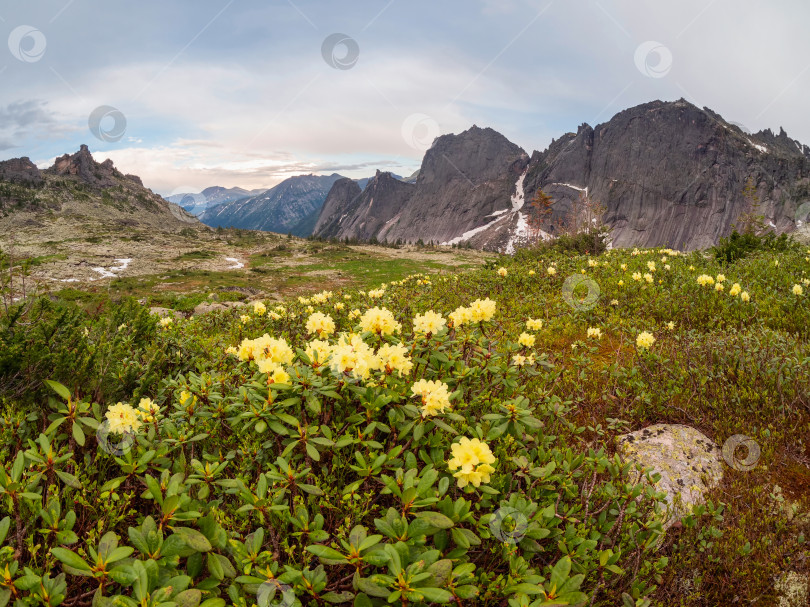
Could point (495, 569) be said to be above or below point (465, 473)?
below

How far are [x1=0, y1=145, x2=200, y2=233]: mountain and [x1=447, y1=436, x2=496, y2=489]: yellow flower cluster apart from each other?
8446cm

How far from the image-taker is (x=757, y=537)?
2779mm

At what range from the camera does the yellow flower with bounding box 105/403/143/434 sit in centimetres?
238

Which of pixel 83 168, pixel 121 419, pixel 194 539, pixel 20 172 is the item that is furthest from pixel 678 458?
pixel 83 168

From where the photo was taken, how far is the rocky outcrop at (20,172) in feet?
341

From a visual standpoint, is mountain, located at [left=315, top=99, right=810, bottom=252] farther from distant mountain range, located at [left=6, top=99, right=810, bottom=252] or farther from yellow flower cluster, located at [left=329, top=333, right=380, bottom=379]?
yellow flower cluster, located at [left=329, top=333, right=380, bottom=379]

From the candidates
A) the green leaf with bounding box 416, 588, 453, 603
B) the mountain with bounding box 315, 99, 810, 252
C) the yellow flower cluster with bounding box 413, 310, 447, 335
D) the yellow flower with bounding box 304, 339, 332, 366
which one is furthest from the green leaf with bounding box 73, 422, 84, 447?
the mountain with bounding box 315, 99, 810, 252

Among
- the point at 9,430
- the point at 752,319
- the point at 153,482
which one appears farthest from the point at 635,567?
the point at 752,319

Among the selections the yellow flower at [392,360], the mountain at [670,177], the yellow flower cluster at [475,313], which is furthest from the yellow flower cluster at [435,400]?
the mountain at [670,177]

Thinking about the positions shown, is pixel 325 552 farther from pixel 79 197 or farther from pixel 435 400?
pixel 79 197

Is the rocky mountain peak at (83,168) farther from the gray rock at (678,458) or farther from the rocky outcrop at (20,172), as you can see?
the gray rock at (678,458)

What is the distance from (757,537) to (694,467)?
0.65m

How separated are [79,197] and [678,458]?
138m

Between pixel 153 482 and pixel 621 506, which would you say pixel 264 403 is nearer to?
pixel 153 482
